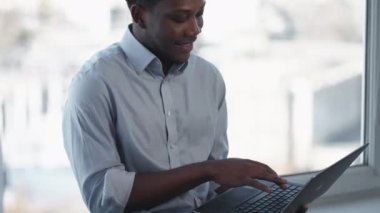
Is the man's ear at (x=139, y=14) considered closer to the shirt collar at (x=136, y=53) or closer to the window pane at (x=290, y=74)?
the shirt collar at (x=136, y=53)

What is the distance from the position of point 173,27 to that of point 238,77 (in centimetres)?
46

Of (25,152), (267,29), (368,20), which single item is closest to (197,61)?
(267,29)

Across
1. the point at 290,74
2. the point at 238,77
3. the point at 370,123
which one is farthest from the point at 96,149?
the point at 370,123

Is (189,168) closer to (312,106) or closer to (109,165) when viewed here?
(109,165)

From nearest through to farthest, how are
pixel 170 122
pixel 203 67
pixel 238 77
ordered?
pixel 170 122 → pixel 203 67 → pixel 238 77

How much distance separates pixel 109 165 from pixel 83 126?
102 mm

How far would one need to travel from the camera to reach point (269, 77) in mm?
1801

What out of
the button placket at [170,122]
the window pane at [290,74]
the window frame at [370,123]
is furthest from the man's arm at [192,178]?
the window frame at [370,123]

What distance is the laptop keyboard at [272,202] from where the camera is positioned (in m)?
1.32

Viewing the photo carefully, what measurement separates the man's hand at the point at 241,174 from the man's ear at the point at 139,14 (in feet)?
1.19

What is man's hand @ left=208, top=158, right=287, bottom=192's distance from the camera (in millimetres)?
1287

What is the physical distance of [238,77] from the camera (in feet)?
5.72

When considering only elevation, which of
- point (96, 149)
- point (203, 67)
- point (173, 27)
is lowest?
point (96, 149)

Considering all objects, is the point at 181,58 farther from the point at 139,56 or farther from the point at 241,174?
the point at 241,174
